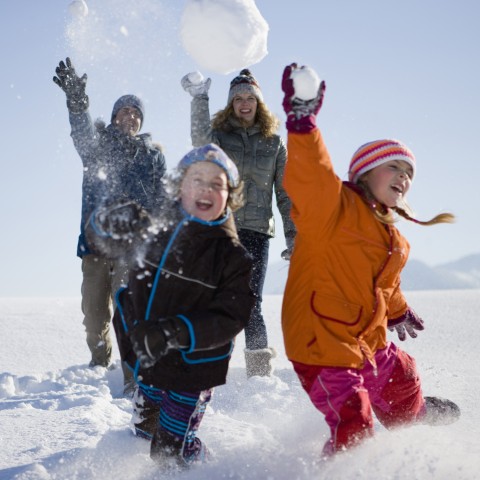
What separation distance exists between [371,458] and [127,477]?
3.59ft

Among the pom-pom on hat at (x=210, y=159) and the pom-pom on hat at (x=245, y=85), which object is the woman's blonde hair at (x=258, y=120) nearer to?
the pom-pom on hat at (x=245, y=85)

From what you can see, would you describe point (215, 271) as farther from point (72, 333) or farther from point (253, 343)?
point (72, 333)

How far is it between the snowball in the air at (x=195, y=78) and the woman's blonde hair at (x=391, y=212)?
190 centimetres

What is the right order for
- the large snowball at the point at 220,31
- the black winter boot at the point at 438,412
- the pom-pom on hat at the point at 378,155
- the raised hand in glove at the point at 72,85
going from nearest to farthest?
the pom-pom on hat at the point at 378,155, the black winter boot at the point at 438,412, the large snowball at the point at 220,31, the raised hand in glove at the point at 72,85

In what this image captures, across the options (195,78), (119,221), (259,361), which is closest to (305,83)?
(119,221)

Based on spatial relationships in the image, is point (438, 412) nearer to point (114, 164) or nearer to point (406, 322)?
point (406, 322)

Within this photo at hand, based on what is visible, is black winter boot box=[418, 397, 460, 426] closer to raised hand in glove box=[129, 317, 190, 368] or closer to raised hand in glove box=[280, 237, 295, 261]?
raised hand in glove box=[129, 317, 190, 368]

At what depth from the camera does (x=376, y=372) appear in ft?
9.02

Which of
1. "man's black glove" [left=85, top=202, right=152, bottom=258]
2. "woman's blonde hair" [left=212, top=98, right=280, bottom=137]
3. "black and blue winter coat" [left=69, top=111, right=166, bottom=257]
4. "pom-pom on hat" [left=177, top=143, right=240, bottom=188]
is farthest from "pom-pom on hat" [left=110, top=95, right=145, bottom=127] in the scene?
"man's black glove" [left=85, top=202, right=152, bottom=258]

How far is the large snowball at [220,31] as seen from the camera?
3691 millimetres

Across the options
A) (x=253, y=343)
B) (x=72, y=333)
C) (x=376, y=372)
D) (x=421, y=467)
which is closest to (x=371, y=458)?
(x=421, y=467)

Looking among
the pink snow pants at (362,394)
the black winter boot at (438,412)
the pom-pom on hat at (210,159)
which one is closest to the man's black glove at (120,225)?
the pom-pom on hat at (210,159)

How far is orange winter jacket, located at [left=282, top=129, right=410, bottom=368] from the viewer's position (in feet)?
7.99

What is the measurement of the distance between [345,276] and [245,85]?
2.31 metres
